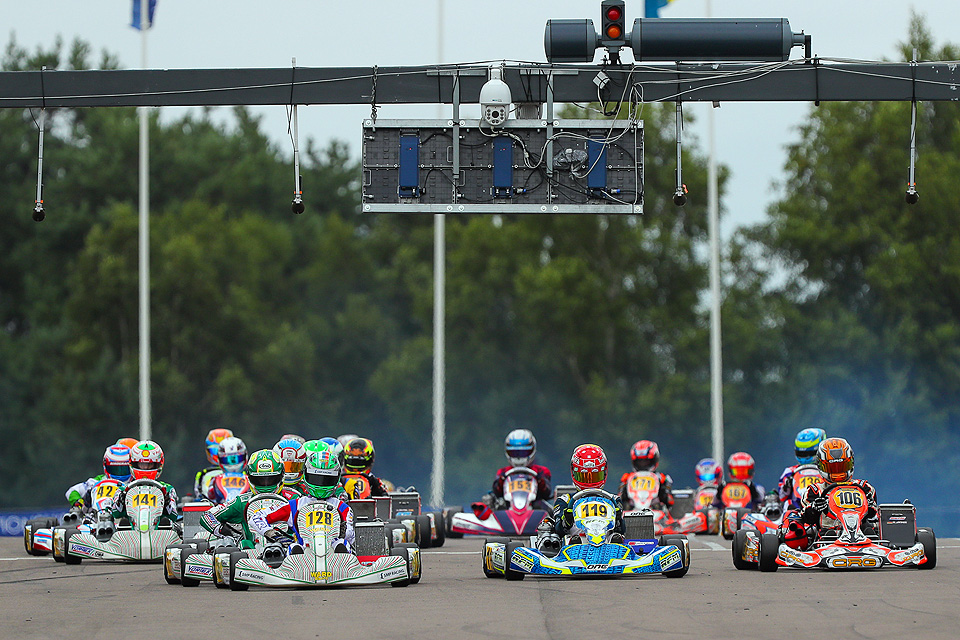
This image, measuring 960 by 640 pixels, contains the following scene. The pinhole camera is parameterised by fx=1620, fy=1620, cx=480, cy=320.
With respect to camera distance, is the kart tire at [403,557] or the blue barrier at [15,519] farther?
the blue barrier at [15,519]

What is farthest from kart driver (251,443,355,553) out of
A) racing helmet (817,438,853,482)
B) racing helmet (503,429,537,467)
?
racing helmet (503,429,537,467)

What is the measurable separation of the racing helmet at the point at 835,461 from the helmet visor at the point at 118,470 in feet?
29.7

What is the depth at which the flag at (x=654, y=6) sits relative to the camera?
32.0 metres

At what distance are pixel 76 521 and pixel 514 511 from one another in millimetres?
6094

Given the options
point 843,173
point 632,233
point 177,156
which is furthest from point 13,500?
point 843,173

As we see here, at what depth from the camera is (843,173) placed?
50.2 metres

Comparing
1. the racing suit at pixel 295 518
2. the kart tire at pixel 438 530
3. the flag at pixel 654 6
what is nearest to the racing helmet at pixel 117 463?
the kart tire at pixel 438 530

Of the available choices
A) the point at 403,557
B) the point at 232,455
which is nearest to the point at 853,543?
the point at 403,557

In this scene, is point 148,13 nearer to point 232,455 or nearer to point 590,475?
point 232,455

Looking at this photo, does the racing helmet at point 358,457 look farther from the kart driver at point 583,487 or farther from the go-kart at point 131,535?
the kart driver at point 583,487

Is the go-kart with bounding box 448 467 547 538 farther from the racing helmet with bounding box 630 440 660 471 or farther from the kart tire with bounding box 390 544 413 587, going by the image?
the kart tire with bounding box 390 544 413 587

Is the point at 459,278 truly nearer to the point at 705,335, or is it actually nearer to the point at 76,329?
the point at 705,335

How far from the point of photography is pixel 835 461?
17.0m

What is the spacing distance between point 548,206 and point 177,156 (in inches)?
1676
